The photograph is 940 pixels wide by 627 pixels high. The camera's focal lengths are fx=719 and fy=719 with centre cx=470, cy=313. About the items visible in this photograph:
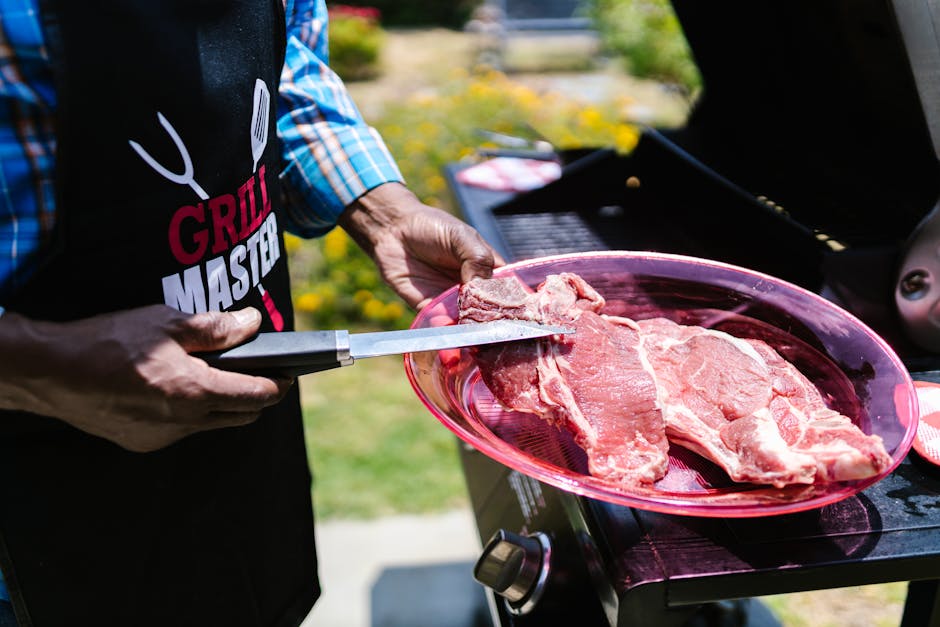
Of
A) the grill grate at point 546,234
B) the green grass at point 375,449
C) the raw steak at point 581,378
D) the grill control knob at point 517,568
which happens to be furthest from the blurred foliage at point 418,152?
the grill control knob at point 517,568

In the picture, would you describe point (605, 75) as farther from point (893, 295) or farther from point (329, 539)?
point (893, 295)

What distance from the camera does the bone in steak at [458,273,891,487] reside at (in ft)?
3.75

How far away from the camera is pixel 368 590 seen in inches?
A: 118

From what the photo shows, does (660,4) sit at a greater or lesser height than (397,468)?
greater

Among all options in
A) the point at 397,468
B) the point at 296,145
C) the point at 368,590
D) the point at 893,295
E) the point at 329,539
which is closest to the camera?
the point at 893,295

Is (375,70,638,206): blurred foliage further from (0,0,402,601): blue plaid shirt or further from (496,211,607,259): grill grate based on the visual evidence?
(0,0,402,601): blue plaid shirt

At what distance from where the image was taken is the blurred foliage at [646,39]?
9.39m

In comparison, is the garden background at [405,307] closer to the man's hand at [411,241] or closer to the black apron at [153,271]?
the man's hand at [411,241]

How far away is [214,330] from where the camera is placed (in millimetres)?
1184

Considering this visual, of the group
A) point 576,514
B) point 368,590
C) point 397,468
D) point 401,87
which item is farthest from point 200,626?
point 401,87

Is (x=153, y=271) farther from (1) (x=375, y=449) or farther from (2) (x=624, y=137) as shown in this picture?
(2) (x=624, y=137)

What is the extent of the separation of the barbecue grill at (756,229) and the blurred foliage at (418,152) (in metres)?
1.62

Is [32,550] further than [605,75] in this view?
No

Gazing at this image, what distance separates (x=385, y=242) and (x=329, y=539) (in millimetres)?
1882
